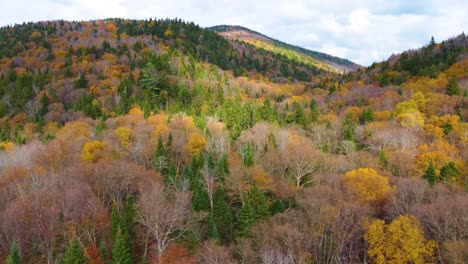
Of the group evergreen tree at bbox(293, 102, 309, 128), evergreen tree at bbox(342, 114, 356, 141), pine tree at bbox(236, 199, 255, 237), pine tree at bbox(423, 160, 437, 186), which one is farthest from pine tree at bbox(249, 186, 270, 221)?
evergreen tree at bbox(293, 102, 309, 128)

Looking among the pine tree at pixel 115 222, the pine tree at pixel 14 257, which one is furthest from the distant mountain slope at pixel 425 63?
the pine tree at pixel 14 257

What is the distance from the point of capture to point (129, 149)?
65312 mm

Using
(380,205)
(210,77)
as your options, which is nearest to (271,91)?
(210,77)

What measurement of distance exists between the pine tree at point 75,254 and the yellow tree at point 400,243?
2692 centimetres

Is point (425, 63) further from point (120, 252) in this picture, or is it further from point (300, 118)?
point (120, 252)

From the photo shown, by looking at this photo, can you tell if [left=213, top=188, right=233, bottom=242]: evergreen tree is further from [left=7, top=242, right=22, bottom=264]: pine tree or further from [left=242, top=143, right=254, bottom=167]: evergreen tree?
[left=7, top=242, right=22, bottom=264]: pine tree

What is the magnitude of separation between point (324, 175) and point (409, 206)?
15.2 m

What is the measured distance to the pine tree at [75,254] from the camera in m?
33.8

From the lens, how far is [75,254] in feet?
112

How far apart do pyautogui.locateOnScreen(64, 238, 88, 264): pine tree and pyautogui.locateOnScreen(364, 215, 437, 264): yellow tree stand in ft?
88.3

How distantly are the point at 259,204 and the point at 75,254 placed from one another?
21094 millimetres

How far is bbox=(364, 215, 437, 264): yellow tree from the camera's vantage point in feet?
113

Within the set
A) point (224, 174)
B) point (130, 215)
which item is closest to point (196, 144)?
point (224, 174)

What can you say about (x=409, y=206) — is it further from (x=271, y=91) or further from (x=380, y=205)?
(x=271, y=91)
